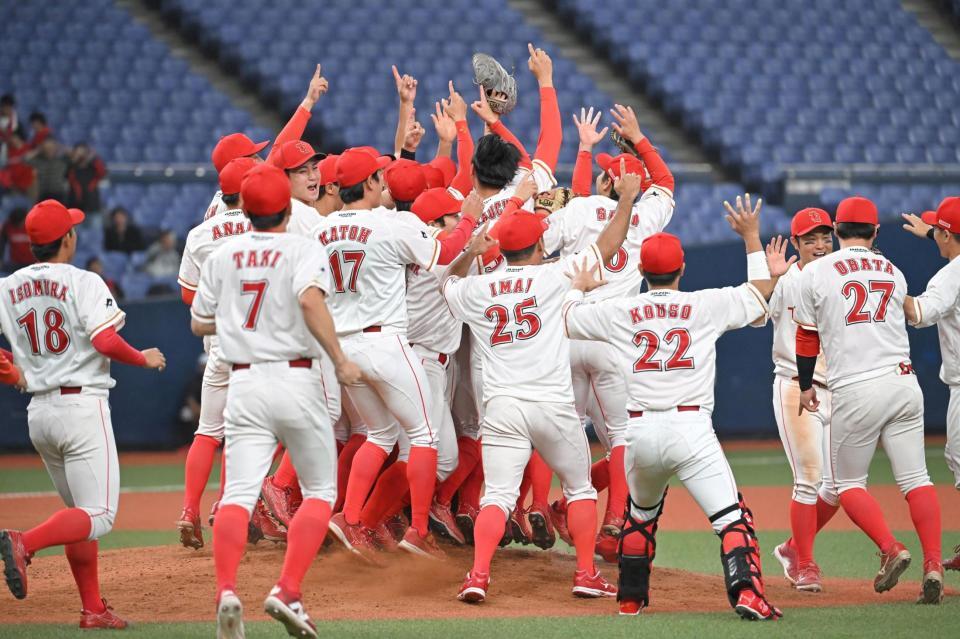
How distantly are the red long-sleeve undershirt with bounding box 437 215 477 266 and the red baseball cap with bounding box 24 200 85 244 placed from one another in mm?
1949

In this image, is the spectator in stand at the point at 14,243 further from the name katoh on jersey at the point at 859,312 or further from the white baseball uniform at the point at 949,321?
the white baseball uniform at the point at 949,321

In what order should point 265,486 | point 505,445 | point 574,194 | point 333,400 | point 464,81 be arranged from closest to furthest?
1. point 505,445
2. point 333,400
3. point 265,486
4. point 574,194
5. point 464,81

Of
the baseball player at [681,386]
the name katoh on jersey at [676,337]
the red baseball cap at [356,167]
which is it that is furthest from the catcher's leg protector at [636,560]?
the red baseball cap at [356,167]

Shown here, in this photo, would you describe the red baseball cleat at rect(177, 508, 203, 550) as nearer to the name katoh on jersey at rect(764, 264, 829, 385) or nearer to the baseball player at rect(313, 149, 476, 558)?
the baseball player at rect(313, 149, 476, 558)

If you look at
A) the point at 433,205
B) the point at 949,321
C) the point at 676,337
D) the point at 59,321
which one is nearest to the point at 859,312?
the point at 949,321

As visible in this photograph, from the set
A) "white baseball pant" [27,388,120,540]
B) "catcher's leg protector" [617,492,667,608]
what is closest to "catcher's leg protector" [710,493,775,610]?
"catcher's leg protector" [617,492,667,608]

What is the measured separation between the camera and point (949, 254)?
720cm

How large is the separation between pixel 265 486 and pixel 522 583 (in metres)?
1.67

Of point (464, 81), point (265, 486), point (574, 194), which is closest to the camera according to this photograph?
point (265, 486)

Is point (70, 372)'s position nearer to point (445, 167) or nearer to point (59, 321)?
point (59, 321)

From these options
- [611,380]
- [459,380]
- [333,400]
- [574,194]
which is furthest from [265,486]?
[574,194]

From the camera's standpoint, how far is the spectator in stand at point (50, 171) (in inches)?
584

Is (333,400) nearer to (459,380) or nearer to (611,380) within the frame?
(459,380)

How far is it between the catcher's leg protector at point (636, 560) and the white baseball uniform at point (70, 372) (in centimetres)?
250
